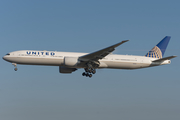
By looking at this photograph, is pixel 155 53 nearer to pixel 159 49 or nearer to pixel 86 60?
pixel 159 49

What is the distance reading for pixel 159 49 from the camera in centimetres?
5222

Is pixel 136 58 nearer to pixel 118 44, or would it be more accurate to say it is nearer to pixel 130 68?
pixel 130 68

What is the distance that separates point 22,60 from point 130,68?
57.0 ft

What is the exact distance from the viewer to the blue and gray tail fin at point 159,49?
167 ft

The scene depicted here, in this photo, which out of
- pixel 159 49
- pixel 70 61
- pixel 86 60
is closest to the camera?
pixel 70 61

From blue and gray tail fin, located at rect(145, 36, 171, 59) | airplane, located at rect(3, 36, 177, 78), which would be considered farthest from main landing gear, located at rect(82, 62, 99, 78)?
blue and gray tail fin, located at rect(145, 36, 171, 59)

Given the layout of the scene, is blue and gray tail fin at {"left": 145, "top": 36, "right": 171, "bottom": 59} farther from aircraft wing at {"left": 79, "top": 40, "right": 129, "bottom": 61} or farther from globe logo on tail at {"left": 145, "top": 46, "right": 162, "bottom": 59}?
aircraft wing at {"left": 79, "top": 40, "right": 129, "bottom": 61}

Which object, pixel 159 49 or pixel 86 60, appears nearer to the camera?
pixel 86 60

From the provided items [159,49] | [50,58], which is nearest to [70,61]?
[50,58]

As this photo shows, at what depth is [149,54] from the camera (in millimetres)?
50906

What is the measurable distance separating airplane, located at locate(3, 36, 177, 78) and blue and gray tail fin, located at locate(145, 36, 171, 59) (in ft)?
5.93

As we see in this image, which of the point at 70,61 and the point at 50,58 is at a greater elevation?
the point at 50,58

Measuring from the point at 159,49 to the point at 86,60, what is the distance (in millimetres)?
15046

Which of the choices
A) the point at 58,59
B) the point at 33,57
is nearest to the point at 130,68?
the point at 58,59
